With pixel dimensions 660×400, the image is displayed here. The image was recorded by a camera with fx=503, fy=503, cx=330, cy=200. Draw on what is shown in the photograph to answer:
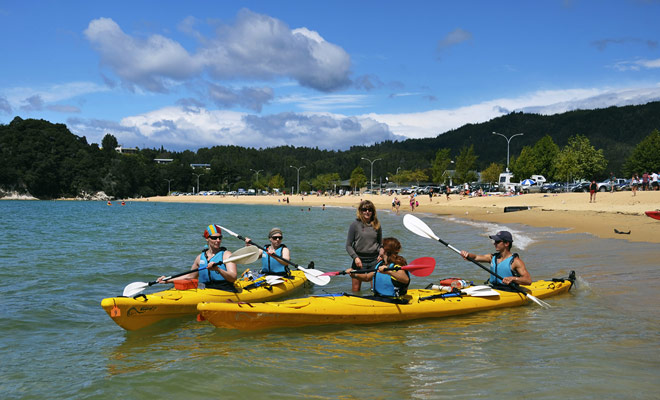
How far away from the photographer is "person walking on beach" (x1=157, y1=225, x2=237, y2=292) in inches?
277

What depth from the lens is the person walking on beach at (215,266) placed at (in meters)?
7.04

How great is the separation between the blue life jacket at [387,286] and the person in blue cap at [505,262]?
1140 mm

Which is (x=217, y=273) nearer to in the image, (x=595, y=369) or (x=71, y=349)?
(x=71, y=349)

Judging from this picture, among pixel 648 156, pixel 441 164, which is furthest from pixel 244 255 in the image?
pixel 441 164

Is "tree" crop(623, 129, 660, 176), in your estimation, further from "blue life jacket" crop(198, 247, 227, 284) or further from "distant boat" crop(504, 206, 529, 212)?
"blue life jacket" crop(198, 247, 227, 284)

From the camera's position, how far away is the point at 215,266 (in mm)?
7113

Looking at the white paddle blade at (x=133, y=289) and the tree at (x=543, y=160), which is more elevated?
the tree at (x=543, y=160)

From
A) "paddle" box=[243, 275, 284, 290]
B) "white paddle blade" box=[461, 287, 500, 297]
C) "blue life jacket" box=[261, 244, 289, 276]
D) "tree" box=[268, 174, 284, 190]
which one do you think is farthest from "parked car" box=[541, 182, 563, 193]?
"tree" box=[268, 174, 284, 190]

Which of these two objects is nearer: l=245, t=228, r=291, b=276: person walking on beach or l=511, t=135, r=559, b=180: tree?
l=245, t=228, r=291, b=276: person walking on beach

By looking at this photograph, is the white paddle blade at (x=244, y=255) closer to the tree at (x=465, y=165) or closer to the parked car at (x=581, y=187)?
the parked car at (x=581, y=187)

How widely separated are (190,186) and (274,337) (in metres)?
135

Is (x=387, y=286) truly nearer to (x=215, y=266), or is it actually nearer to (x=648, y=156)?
(x=215, y=266)

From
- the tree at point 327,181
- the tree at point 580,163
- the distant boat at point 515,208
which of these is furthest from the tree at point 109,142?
the distant boat at point 515,208

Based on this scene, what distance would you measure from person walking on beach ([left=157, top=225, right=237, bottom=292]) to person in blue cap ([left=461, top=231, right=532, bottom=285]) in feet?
11.3
